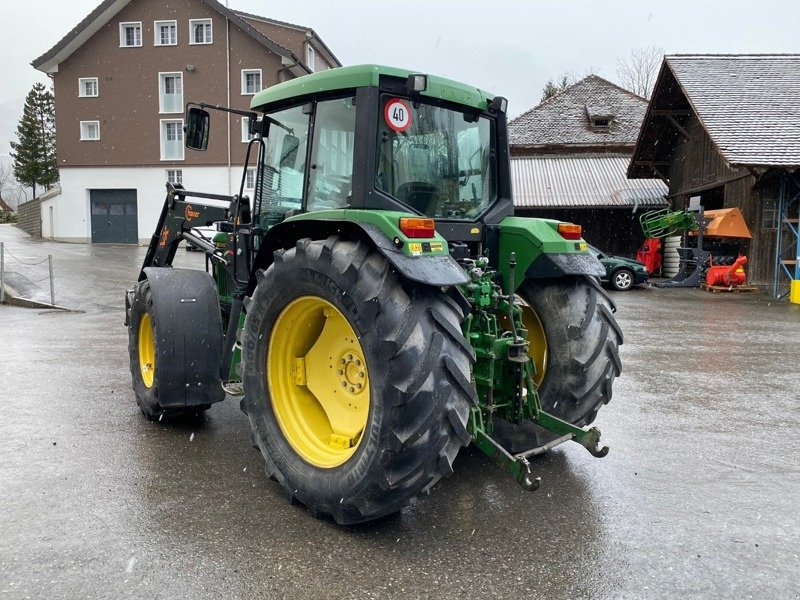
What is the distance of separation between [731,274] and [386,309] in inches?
682

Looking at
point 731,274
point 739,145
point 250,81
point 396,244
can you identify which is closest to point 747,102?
point 739,145

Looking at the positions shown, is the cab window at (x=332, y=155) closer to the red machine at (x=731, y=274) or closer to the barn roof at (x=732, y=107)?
the barn roof at (x=732, y=107)

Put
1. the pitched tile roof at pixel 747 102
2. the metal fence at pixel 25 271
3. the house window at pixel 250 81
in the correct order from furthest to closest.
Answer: the house window at pixel 250 81
the pitched tile roof at pixel 747 102
the metal fence at pixel 25 271

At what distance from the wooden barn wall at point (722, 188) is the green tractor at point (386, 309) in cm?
1480

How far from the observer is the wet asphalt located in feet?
9.77

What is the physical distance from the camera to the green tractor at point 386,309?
10.5 ft

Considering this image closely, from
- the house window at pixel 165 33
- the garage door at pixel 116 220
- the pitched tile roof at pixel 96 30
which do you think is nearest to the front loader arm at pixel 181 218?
the pitched tile roof at pixel 96 30

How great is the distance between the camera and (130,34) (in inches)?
1328

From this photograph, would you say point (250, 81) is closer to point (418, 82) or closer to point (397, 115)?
point (397, 115)

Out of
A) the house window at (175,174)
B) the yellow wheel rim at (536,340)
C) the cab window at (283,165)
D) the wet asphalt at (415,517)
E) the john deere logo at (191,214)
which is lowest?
the wet asphalt at (415,517)

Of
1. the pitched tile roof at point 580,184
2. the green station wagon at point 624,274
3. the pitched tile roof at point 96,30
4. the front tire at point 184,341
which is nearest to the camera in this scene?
the front tire at point 184,341

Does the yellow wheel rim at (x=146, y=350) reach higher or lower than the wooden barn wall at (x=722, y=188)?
lower

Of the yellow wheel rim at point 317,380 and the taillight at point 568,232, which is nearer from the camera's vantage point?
the yellow wheel rim at point 317,380

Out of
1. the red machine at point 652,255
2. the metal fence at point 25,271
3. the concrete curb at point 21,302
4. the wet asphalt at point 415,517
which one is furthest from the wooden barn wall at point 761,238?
the metal fence at point 25,271
